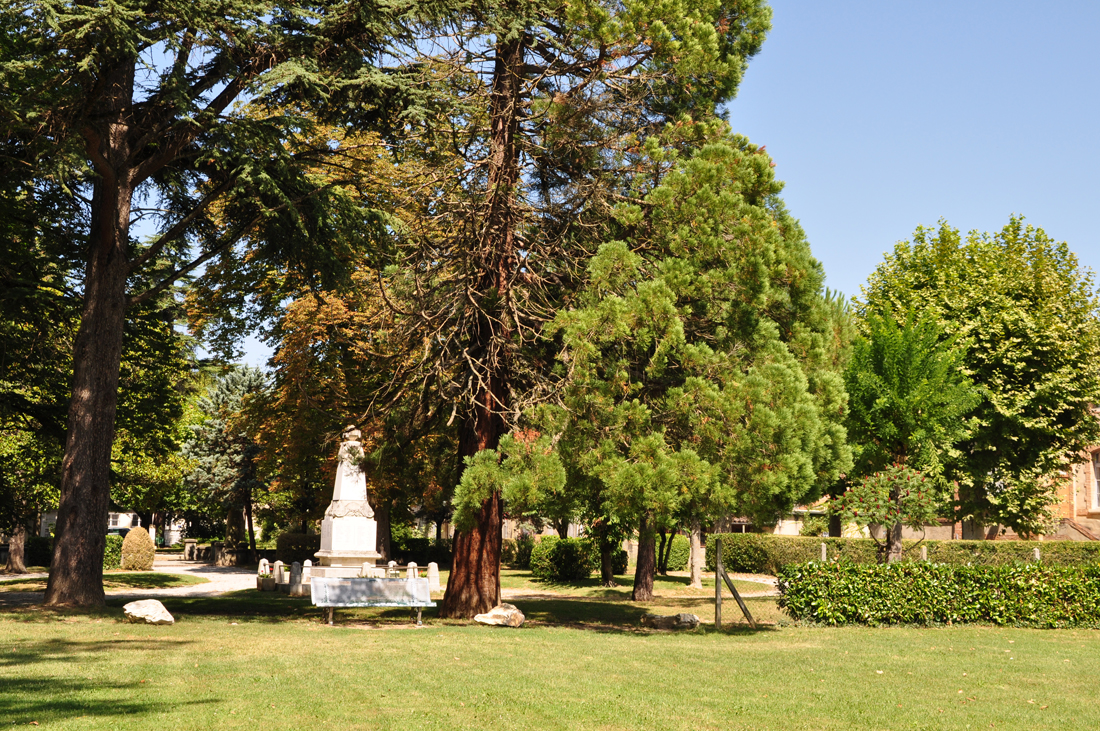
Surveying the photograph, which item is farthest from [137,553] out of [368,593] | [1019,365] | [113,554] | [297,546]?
[1019,365]

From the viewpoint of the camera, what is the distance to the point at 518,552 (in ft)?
128

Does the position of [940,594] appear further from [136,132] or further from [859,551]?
[859,551]

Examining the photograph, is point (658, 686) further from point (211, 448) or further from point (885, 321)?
point (211, 448)

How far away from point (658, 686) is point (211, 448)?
4047 centimetres

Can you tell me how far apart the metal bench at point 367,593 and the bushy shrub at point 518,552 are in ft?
72.6

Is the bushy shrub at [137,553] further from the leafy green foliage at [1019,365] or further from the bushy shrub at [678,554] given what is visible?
the leafy green foliage at [1019,365]

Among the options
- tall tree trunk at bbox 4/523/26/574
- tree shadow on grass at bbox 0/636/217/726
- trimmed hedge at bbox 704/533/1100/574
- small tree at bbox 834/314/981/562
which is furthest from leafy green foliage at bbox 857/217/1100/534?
tall tree trunk at bbox 4/523/26/574

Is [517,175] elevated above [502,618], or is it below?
above

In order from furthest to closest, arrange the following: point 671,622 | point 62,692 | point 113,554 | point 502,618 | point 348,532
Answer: point 113,554 < point 348,532 < point 671,622 < point 502,618 < point 62,692

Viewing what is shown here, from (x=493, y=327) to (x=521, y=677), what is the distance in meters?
7.87

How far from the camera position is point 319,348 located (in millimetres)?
26297

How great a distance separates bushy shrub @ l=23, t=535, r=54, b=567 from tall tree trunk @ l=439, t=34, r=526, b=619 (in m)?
24.8

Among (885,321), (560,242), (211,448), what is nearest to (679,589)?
(885,321)

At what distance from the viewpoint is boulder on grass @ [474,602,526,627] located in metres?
16.4
